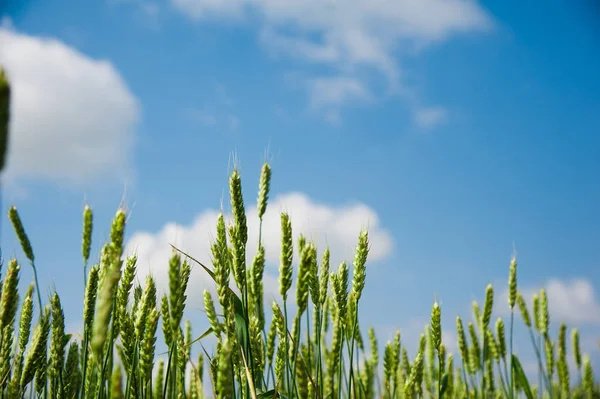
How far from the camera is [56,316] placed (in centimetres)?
270

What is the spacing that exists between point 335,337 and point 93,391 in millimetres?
1311

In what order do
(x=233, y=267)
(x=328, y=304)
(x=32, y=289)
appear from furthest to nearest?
(x=328, y=304)
(x=32, y=289)
(x=233, y=267)

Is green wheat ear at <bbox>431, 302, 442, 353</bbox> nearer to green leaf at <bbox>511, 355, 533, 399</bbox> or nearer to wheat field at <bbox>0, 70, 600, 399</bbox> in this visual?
wheat field at <bbox>0, 70, 600, 399</bbox>

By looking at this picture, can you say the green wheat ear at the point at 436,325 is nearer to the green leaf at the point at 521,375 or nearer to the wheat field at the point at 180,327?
the wheat field at the point at 180,327

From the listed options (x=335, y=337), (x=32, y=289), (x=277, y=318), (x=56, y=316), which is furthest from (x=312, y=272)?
(x=32, y=289)

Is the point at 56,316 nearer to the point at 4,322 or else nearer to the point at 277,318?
the point at 4,322

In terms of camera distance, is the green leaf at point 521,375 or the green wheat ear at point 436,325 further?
the green leaf at point 521,375

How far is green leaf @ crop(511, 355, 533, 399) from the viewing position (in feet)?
14.6

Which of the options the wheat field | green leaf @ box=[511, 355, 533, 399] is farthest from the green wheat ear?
green leaf @ box=[511, 355, 533, 399]

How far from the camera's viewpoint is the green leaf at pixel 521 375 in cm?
445

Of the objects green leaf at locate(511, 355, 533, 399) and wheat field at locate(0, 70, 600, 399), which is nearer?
wheat field at locate(0, 70, 600, 399)

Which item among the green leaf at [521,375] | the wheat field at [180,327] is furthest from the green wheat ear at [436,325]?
the green leaf at [521,375]

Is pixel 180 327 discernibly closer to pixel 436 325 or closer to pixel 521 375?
pixel 436 325

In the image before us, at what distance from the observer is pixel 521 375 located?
4621 millimetres
